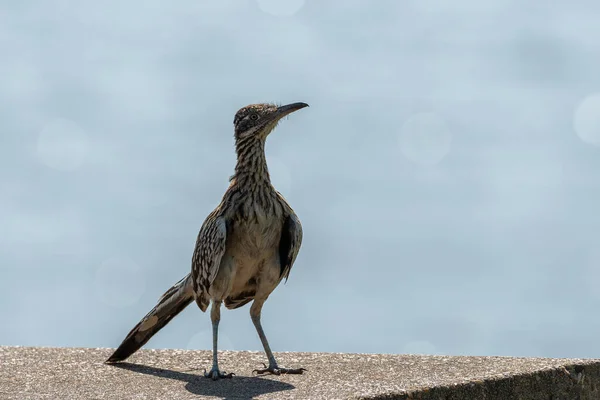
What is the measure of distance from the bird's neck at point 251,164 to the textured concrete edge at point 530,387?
2399 millimetres

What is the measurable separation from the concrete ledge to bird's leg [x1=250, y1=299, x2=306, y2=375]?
0.38 feet

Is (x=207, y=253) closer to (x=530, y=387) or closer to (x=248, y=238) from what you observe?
(x=248, y=238)

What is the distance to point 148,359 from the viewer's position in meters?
10.3

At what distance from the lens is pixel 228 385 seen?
8.77 meters

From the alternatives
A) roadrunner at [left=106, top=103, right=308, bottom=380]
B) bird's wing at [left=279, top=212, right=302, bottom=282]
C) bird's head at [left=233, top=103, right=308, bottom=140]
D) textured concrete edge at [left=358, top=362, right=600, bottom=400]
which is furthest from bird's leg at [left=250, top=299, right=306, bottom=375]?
bird's head at [left=233, top=103, right=308, bottom=140]

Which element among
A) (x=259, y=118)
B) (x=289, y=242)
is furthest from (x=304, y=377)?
(x=259, y=118)

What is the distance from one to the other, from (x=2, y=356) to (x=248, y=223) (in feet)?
11.5

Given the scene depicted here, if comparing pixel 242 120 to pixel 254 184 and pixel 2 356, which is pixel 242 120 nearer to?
pixel 254 184

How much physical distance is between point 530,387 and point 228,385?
9.57 feet

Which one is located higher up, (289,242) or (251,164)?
(251,164)

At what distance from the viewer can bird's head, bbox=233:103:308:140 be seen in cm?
921

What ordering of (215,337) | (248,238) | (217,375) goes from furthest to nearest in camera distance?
(215,337) → (217,375) → (248,238)

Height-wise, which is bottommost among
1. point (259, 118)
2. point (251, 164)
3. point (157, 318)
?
point (157, 318)

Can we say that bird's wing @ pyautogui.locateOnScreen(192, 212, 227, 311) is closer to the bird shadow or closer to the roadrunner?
the roadrunner
